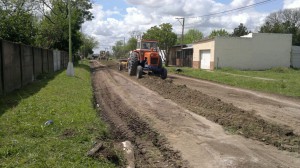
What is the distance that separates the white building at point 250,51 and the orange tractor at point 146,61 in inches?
614

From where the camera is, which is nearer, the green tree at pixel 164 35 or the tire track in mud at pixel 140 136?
the tire track in mud at pixel 140 136

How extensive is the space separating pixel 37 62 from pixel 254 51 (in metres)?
27.0

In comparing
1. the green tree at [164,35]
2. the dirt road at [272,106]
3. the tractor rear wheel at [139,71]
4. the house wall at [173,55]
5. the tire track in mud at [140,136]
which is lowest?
the tire track in mud at [140,136]

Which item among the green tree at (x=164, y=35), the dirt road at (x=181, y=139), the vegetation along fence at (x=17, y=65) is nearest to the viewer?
the dirt road at (x=181, y=139)

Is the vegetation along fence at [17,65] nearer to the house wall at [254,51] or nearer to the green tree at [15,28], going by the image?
the green tree at [15,28]

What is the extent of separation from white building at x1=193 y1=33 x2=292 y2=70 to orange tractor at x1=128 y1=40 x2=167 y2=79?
1560 cm

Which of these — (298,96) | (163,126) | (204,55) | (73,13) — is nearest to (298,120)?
(163,126)

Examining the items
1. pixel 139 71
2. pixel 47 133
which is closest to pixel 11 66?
pixel 47 133

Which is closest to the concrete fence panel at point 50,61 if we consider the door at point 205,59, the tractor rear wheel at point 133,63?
the tractor rear wheel at point 133,63

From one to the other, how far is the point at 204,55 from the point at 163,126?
3421cm

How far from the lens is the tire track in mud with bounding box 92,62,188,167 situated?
6.44m

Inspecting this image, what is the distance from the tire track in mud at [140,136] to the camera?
6438 millimetres

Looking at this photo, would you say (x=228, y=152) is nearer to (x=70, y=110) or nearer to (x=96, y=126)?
(x=96, y=126)

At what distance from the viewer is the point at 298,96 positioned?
1599 cm
